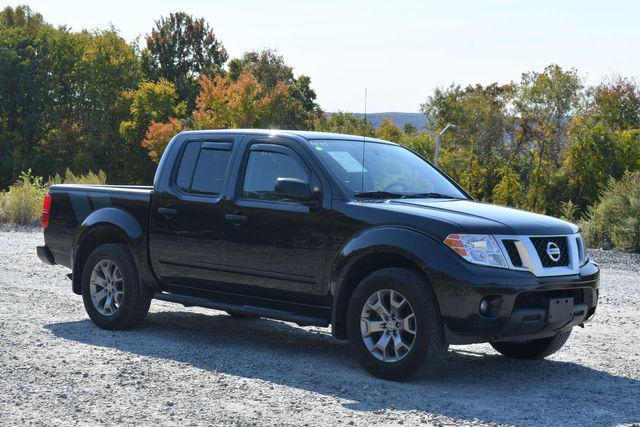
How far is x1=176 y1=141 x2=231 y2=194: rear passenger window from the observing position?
8500 millimetres

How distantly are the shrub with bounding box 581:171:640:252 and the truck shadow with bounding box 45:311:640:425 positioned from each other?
37.6ft

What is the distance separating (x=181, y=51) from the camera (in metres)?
81.7

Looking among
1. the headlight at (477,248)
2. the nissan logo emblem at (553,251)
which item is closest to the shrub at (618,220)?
the nissan logo emblem at (553,251)

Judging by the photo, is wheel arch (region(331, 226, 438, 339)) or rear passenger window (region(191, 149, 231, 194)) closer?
wheel arch (region(331, 226, 438, 339))

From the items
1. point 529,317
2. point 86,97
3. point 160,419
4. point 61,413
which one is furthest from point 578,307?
point 86,97

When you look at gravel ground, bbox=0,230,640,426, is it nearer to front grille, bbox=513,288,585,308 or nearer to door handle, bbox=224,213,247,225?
front grille, bbox=513,288,585,308

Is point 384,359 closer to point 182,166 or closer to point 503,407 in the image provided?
point 503,407

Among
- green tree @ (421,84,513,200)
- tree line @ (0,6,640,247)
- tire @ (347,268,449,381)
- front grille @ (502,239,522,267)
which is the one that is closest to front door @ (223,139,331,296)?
tire @ (347,268,449,381)

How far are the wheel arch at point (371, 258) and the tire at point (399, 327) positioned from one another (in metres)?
0.14

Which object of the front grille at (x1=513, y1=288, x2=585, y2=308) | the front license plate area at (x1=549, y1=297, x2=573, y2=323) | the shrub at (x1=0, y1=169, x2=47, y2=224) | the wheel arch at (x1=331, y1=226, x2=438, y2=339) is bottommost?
the shrub at (x1=0, y1=169, x2=47, y2=224)

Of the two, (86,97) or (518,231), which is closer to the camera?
(518,231)

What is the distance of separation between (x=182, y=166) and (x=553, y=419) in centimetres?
431

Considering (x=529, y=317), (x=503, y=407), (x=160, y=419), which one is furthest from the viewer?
(x=529, y=317)

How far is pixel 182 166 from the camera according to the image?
8828 millimetres
